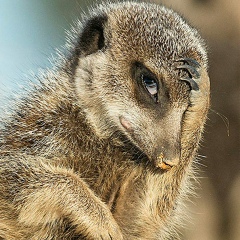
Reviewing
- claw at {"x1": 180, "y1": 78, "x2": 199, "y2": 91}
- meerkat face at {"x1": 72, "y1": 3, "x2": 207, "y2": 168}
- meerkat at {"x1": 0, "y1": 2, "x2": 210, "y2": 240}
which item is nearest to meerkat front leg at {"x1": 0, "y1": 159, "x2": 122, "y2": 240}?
meerkat at {"x1": 0, "y1": 2, "x2": 210, "y2": 240}

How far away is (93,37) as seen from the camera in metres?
3.47

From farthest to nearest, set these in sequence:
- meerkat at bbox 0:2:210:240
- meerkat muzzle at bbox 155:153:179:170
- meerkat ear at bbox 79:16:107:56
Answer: meerkat ear at bbox 79:16:107:56 < meerkat at bbox 0:2:210:240 < meerkat muzzle at bbox 155:153:179:170

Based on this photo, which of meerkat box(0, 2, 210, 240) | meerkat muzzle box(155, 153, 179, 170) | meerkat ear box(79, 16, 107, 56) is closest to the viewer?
meerkat muzzle box(155, 153, 179, 170)

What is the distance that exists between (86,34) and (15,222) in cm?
96

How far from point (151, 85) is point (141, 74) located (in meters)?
0.08

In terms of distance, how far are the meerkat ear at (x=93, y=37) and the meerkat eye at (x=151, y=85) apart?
37 centimetres

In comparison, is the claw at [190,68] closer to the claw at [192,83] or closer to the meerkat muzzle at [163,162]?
the claw at [192,83]

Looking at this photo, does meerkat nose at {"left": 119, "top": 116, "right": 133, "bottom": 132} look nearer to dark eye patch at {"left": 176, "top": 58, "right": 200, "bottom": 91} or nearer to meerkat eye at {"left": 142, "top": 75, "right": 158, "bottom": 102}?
meerkat eye at {"left": 142, "top": 75, "right": 158, "bottom": 102}

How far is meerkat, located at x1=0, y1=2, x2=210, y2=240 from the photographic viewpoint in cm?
311

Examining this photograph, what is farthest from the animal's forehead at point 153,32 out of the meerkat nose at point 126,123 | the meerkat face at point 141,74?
the meerkat nose at point 126,123

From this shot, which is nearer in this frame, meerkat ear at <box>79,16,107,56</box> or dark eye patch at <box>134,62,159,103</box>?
dark eye patch at <box>134,62,159,103</box>

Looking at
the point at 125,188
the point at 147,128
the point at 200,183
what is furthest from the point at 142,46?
the point at 200,183

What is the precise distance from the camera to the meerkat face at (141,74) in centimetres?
306

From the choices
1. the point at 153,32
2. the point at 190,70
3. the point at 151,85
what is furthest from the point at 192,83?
the point at 153,32
